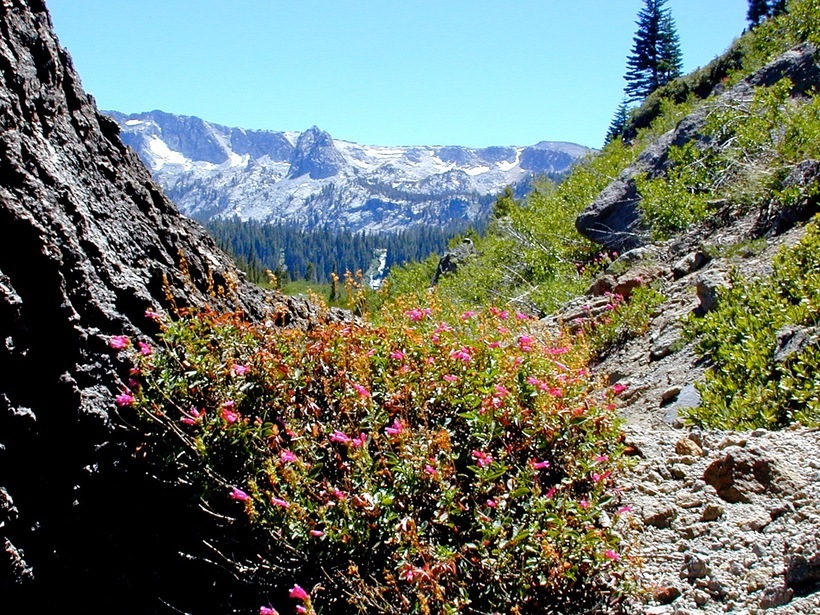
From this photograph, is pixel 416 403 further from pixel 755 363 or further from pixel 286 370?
pixel 755 363

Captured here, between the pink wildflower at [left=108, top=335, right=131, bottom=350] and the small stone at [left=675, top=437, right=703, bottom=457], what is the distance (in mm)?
2951

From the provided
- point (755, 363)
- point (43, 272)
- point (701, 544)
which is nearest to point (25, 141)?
point (43, 272)

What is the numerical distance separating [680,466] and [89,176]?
11.7 feet

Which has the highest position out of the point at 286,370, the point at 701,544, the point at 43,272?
the point at 43,272

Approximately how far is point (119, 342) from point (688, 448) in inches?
118

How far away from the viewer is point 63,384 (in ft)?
10.2

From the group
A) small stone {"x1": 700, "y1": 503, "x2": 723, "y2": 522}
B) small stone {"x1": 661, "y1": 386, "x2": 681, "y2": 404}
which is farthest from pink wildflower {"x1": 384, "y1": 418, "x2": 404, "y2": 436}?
small stone {"x1": 661, "y1": 386, "x2": 681, "y2": 404}

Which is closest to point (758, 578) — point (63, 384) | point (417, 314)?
point (417, 314)

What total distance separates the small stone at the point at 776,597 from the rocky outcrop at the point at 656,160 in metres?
8.61

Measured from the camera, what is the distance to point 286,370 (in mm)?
3281

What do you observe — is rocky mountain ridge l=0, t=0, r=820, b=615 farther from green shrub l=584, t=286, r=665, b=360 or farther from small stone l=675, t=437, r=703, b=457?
green shrub l=584, t=286, r=665, b=360

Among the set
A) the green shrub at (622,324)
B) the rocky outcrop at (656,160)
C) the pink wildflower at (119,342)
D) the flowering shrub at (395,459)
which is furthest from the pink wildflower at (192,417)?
the rocky outcrop at (656,160)

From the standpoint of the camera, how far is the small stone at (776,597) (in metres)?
2.33

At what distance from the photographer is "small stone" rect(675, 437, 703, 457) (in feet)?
11.2
